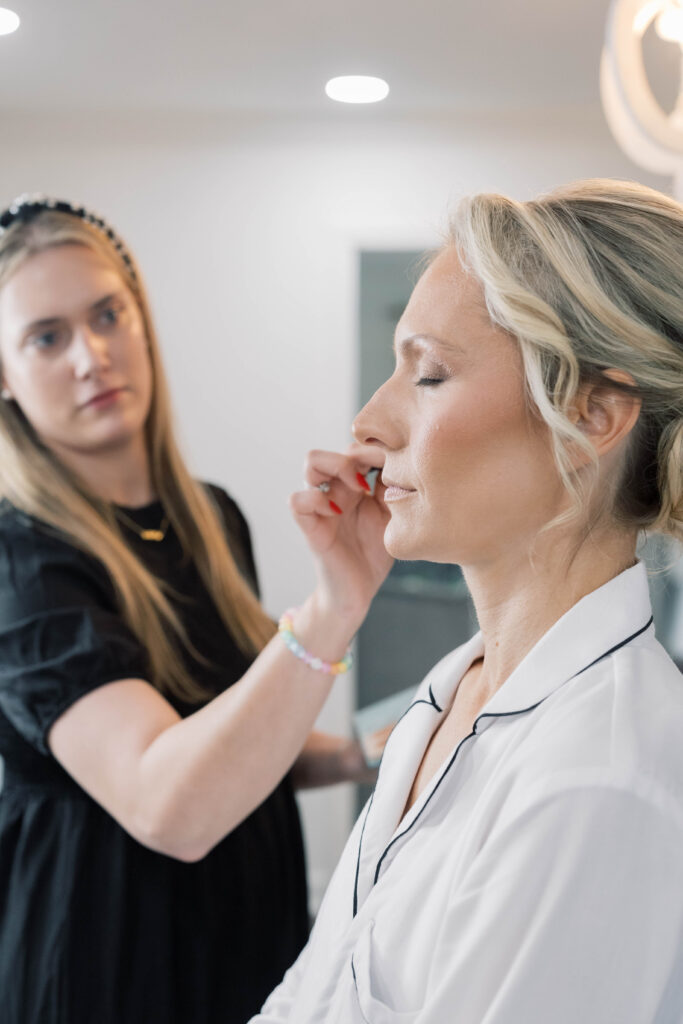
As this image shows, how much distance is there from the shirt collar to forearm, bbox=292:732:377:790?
71 cm

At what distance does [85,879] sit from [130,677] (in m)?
0.31

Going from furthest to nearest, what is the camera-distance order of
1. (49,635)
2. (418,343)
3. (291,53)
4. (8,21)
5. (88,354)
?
(291,53)
(8,21)
(88,354)
(49,635)
(418,343)

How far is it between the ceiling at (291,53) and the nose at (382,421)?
1351mm

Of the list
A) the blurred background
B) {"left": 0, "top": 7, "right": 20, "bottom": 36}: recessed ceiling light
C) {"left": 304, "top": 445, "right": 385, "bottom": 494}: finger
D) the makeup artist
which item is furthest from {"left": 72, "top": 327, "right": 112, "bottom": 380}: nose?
the blurred background

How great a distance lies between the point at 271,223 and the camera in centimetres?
313

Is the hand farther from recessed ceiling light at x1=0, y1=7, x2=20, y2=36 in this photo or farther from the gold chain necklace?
recessed ceiling light at x1=0, y1=7, x2=20, y2=36

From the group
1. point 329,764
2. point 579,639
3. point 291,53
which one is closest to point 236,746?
point 329,764

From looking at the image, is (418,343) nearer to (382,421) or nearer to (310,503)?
(382,421)

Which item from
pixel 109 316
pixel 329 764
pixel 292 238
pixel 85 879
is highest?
pixel 292 238

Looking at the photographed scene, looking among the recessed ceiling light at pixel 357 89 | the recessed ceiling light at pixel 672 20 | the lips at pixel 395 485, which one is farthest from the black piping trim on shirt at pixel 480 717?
the recessed ceiling light at pixel 357 89

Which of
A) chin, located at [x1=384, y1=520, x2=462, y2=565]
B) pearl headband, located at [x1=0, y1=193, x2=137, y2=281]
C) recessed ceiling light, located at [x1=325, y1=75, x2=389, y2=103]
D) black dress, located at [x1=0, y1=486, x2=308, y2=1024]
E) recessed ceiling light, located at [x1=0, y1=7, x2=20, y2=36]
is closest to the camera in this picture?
chin, located at [x1=384, y1=520, x2=462, y2=565]

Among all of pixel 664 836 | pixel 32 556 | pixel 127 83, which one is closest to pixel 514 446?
pixel 664 836

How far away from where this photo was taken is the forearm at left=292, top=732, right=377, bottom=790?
153cm

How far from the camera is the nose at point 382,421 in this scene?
3.13 ft
